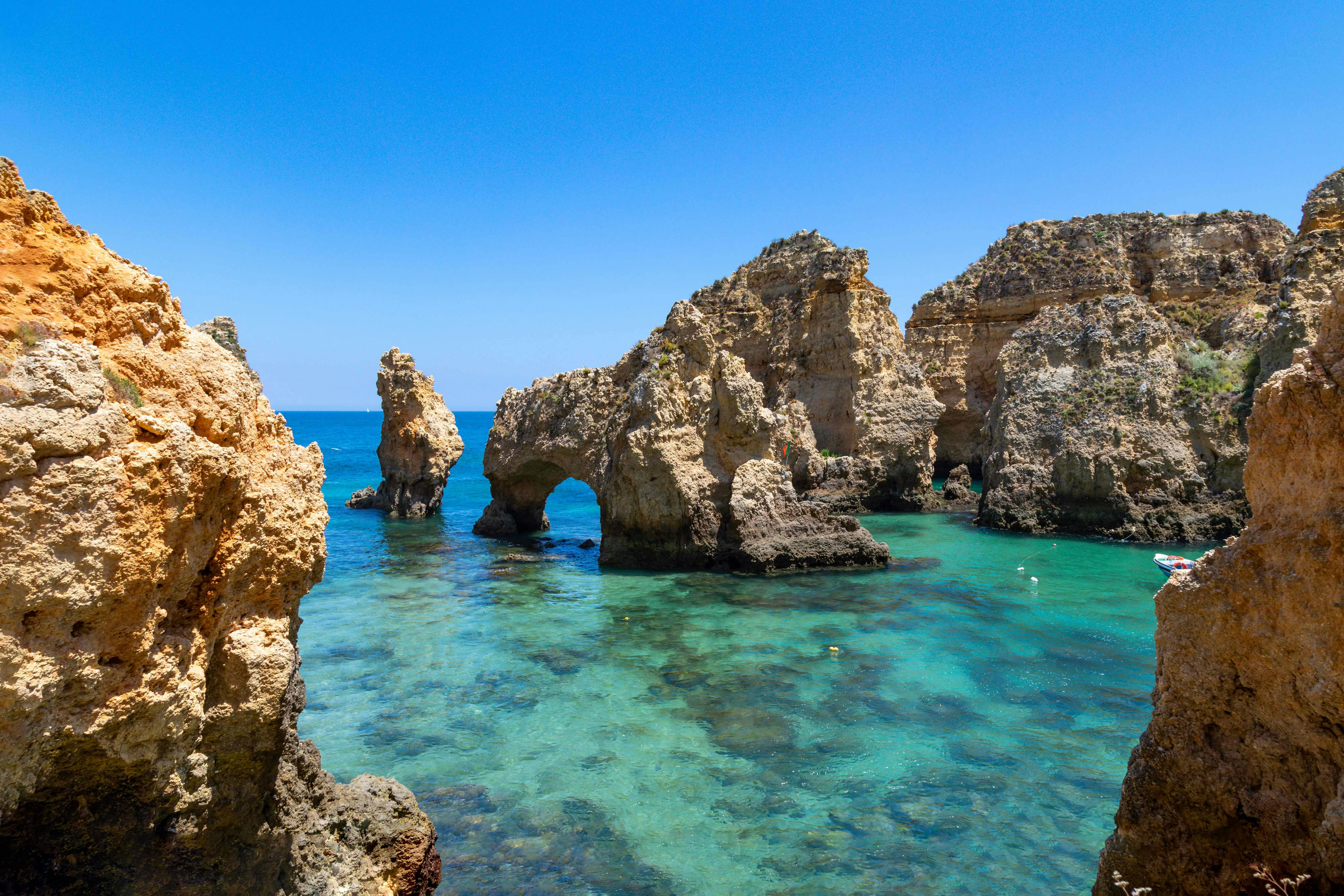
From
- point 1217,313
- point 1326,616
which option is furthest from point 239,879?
point 1217,313

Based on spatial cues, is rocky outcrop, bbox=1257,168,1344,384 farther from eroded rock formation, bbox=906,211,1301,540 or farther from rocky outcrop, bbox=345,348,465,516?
rocky outcrop, bbox=345,348,465,516

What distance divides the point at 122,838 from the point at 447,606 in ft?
46.3

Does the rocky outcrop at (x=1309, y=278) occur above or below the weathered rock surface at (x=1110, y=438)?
above

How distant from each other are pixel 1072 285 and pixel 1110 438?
17.0m

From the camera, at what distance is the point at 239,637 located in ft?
14.0

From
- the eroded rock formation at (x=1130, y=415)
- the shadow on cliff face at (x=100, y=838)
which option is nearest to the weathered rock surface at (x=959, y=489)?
the eroded rock formation at (x=1130, y=415)

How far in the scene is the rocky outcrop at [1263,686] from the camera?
4219 millimetres

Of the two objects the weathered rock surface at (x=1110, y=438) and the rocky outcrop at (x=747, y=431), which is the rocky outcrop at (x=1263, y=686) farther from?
the weathered rock surface at (x=1110, y=438)

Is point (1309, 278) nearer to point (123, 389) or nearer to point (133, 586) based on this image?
point (123, 389)

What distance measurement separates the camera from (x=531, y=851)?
24.3 feet

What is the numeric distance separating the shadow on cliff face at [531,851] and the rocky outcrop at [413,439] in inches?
952

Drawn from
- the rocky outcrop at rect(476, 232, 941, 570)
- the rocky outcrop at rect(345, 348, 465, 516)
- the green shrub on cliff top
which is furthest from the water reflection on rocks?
the rocky outcrop at rect(345, 348, 465, 516)

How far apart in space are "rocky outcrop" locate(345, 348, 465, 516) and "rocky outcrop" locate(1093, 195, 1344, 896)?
2860 centimetres

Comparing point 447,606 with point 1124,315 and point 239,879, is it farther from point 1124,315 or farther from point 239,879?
point 1124,315
